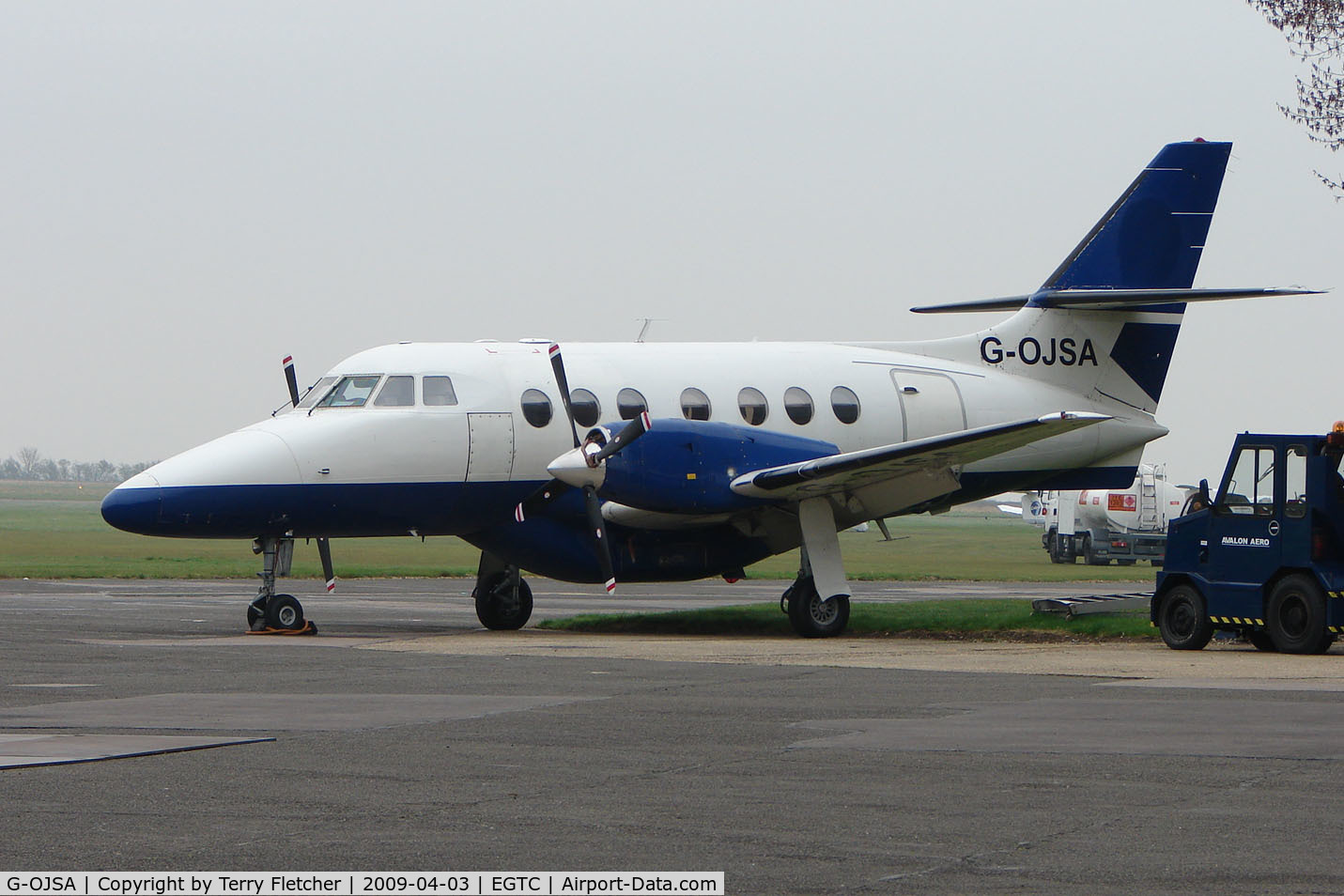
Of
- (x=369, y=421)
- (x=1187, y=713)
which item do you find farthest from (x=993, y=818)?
(x=369, y=421)

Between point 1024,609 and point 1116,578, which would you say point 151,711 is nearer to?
point 1024,609

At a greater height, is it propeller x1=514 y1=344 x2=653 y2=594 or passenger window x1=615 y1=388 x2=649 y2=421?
passenger window x1=615 y1=388 x2=649 y2=421

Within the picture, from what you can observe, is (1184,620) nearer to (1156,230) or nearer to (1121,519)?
(1156,230)

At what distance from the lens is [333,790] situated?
9.14 metres

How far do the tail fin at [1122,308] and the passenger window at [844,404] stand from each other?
175 centimetres

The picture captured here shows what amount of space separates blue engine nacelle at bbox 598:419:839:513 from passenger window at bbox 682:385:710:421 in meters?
1.40

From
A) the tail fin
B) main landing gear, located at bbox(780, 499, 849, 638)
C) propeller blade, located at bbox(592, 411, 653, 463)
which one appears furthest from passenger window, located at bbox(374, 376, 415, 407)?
the tail fin

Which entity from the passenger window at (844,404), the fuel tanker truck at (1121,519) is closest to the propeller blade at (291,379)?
the passenger window at (844,404)

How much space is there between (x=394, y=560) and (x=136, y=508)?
3338 cm

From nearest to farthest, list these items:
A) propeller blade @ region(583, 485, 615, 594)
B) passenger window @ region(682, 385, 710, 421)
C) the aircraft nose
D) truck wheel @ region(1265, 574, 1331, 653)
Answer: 1. truck wheel @ region(1265, 574, 1331, 653)
2. the aircraft nose
3. propeller blade @ region(583, 485, 615, 594)
4. passenger window @ region(682, 385, 710, 421)

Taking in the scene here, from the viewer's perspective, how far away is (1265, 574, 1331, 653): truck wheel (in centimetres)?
1811

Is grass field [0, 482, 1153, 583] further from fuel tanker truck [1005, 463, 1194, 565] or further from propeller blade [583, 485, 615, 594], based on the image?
propeller blade [583, 485, 615, 594]

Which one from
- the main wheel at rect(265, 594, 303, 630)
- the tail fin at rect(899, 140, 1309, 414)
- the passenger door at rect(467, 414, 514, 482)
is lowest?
the main wheel at rect(265, 594, 303, 630)

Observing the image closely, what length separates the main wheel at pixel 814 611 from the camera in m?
22.1
